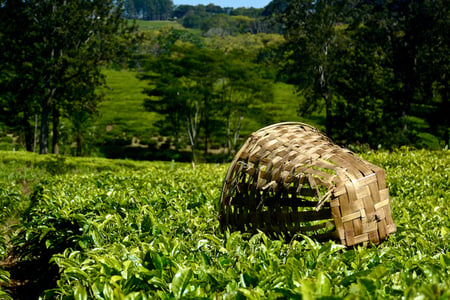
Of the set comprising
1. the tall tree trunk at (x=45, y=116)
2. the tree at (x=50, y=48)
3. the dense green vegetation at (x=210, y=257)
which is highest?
the tree at (x=50, y=48)

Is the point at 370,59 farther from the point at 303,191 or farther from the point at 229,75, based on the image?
the point at 303,191

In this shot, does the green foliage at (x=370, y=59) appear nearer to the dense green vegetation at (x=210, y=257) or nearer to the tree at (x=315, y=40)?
the tree at (x=315, y=40)

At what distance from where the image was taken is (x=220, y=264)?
78.3 inches

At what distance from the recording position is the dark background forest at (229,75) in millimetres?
19125

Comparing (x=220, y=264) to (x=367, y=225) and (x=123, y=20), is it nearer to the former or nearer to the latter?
(x=367, y=225)

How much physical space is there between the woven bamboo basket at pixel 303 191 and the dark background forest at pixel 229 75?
11.6 m

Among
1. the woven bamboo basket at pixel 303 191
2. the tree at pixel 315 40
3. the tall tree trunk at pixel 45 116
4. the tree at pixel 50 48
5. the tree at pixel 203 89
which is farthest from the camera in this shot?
the tree at pixel 203 89

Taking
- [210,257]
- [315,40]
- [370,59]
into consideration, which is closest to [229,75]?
[315,40]

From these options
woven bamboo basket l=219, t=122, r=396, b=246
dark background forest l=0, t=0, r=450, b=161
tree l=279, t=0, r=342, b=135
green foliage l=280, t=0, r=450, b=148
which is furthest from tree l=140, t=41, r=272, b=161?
woven bamboo basket l=219, t=122, r=396, b=246

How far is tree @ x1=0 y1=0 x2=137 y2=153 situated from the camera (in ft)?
61.2

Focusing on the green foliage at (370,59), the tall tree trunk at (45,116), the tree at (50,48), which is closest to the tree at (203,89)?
the green foliage at (370,59)

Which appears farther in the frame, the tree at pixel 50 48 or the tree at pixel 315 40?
the tree at pixel 315 40

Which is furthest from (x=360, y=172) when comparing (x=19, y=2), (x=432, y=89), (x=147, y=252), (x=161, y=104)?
(x=161, y=104)

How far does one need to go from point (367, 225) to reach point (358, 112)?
22.4 metres
